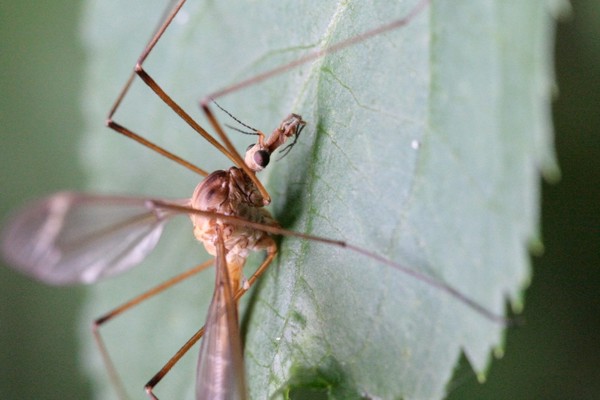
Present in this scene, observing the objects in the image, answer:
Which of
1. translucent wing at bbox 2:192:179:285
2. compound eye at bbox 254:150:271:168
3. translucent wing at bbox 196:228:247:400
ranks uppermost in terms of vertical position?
translucent wing at bbox 2:192:179:285

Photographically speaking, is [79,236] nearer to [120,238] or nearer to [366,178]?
[120,238]

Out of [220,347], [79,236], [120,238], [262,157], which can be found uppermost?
[79,236]

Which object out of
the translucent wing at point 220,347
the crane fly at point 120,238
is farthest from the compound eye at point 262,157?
the translucent wing at point 220,347

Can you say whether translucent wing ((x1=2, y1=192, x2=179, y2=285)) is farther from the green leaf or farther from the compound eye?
the green leaf

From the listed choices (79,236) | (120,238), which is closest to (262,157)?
(120,238)

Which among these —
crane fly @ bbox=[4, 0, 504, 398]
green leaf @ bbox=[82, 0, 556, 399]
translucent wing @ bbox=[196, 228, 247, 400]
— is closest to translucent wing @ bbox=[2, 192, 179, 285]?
crane fly @ bbox=[4, 0, 504, 398]

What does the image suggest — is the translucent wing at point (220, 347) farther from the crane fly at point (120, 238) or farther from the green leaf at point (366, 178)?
the green leaf at point (366, 178)

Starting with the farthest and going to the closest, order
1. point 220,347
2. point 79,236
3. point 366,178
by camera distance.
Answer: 1. point 220,347
2. point 79,236
3. point 366,178
